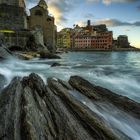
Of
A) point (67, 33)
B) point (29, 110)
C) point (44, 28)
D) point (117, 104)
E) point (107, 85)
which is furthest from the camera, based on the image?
point (67, 33)

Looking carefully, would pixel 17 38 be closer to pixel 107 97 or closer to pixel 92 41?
pixel 107 97

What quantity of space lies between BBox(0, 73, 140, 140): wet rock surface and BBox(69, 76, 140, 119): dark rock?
43 millimetres

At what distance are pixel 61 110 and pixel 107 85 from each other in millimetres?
9139

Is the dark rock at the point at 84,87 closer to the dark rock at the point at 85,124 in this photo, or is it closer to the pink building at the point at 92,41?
the dark rock at the point at 85,124

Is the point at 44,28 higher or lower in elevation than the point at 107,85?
higher

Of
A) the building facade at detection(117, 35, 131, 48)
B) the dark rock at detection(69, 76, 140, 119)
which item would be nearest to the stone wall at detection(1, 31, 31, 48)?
the dark rock at detection(69, 76, 140, 119)

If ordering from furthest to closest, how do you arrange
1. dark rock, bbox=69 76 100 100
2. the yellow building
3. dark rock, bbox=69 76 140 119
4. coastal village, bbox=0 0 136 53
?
the yellow building < coastal village, bbox=0 0 136 53 < dark rock, bbox=69 76 100 100 < dark rock, bbox=69 76 140 119

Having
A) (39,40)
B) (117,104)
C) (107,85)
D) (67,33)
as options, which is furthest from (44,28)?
(67,33)

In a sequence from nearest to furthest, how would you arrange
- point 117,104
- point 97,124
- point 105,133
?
point 105,133
point 97,124
point 117,104

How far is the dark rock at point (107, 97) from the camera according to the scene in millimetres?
10203

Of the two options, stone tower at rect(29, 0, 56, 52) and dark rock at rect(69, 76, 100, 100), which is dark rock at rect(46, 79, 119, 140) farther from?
stone tower at rect(29, 0, 56, 52)

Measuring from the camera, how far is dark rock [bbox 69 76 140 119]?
10.2 m

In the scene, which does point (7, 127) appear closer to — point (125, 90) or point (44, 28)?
point (125, 90)

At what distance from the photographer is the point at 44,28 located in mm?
78000
